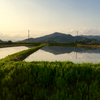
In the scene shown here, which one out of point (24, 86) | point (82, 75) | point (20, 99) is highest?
point (82, 75)

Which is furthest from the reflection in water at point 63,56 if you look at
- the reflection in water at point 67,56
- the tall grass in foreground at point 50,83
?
the tall grass in foreground at point 50,83

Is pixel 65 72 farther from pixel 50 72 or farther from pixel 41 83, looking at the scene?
pixel 41 83

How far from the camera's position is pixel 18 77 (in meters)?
5.87

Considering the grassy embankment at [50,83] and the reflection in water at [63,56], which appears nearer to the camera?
the grassy embankment at [50,83]

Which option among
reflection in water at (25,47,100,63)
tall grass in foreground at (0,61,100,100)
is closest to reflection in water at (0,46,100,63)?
reflection in water at (25,47,100,63)

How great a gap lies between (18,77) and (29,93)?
129cm

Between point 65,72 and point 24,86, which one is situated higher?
point 65,72

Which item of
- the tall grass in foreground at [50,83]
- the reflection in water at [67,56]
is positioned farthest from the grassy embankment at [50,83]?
the reflection in water at [67,56]

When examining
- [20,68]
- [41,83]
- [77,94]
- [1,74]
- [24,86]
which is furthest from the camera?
[20,68]

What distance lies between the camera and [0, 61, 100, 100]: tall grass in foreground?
15.9 ft

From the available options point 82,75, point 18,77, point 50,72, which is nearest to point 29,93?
point 18,77

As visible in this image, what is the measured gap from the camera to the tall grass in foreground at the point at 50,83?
15.9 ft

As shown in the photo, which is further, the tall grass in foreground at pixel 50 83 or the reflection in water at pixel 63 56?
the reflection in water at pixel 63 56

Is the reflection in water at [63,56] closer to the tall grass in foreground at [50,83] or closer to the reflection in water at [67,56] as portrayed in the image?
the reflection in water at [67,56]
